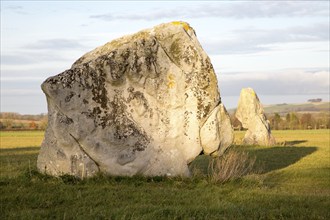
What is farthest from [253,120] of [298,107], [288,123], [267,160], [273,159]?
[298,107]

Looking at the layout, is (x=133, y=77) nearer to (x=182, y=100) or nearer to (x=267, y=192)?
(x=182, y=100)

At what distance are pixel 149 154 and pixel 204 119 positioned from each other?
1.91 m

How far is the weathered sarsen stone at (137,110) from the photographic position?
13.9 m

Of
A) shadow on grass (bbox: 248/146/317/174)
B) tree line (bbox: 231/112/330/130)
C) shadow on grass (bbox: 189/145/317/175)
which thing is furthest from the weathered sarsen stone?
tree line (bbox: 231/112/330/130)

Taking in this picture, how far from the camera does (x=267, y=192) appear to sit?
12.6 m

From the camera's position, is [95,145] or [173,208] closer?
[173,208]

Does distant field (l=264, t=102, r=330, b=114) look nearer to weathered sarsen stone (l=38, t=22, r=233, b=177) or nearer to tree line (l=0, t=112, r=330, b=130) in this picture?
tree line (l=0, t=112, r=330, b=130)

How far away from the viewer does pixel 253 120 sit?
37.1m

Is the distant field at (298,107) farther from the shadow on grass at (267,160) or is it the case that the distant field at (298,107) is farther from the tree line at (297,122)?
the shadow on grass at (267,160)

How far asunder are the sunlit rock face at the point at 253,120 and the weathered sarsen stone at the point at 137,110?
2120 centimetres

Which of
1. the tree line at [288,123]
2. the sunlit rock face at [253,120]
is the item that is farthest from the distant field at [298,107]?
the sunlit rock face at [253,120]

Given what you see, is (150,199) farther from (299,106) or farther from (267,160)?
(299,106)

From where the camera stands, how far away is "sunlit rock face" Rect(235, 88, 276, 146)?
1430 inches

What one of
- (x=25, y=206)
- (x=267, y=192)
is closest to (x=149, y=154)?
(x=267, y=192)
